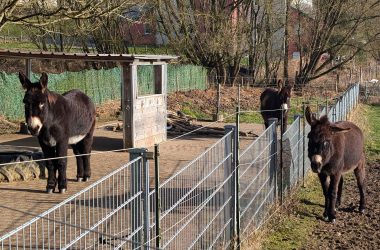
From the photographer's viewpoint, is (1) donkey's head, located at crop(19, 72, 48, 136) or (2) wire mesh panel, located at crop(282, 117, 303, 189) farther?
(2) wire mesh panel, located at crop(282, 117, 303, 189)

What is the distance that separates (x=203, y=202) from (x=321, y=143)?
3.31 metres

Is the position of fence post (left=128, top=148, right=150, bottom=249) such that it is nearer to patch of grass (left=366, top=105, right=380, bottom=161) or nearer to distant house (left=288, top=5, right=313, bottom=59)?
patch of grass (left=366, top=105, right=380, bottom=161)

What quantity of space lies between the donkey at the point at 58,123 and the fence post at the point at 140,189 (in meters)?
3.96

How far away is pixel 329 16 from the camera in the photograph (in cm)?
3544

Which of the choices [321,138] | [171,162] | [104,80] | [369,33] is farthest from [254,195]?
[369,33]

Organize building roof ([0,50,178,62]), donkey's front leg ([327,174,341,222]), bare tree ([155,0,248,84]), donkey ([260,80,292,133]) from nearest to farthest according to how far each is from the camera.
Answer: donkey's front leg ([327,174,341,222])
building roof ([0,50,178,62])
donkey ([260,80,292,133])
bare tree ([155,0,248,84])

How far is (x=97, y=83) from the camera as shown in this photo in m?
26.1

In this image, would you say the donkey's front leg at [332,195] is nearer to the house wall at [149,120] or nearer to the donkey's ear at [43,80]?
the donkey's ear at [43,80]

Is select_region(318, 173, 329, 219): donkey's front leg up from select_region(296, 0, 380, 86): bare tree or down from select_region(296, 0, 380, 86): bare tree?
down

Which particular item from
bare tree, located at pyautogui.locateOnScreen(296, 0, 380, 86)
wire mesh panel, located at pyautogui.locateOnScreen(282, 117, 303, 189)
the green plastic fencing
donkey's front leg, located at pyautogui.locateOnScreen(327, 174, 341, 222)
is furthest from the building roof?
bare tree, located at pyautogui.locateOnScreen(296, 0, 380, 86)

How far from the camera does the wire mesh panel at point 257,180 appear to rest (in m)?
7.32

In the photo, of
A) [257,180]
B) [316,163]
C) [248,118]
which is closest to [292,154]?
[316,163]

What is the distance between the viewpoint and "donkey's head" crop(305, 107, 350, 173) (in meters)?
8.26

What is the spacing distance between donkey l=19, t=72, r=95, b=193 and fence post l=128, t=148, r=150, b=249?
3.96 meters
